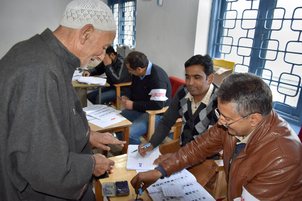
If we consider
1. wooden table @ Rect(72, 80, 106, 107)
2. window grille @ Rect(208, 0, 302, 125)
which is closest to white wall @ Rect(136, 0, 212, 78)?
window grille @ Rect(208, 0, 302, 125)

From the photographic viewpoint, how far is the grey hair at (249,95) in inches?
35.4

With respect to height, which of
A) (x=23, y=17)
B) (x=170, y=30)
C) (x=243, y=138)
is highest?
(x=23, y=17)

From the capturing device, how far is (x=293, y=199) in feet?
3.02

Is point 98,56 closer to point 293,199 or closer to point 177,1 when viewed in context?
point 293,199

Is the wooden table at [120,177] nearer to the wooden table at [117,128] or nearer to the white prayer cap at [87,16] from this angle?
the wooden table at [117,128]

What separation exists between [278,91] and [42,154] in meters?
2.35

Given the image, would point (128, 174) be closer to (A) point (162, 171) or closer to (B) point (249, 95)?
(A) point (162, 171)

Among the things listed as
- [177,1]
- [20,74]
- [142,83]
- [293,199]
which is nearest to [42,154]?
[20,74]

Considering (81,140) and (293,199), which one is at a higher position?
(81,140)

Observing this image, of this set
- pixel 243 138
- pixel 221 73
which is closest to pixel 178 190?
pixel 243 138

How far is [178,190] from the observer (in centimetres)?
117

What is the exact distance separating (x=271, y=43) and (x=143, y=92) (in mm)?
1484

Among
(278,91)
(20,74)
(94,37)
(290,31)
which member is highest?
(290,31)

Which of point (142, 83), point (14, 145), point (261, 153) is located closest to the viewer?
point (14, 145)
